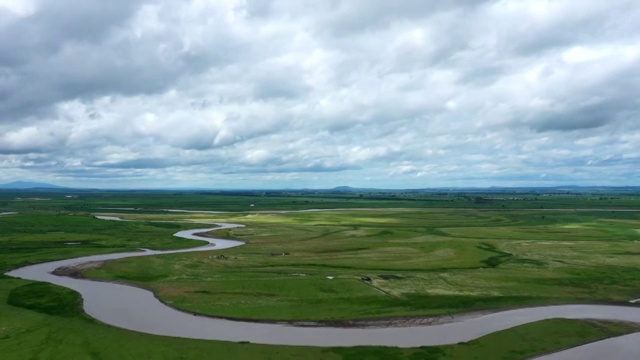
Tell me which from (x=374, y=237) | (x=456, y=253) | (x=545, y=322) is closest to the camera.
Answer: (x=545, y=322)

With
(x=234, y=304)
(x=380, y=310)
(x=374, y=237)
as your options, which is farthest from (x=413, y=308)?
(x=374, y=237)

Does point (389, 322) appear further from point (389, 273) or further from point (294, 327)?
point (389, 273)

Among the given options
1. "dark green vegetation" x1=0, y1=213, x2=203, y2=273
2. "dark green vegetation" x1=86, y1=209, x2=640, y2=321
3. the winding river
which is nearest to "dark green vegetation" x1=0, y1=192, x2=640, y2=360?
"dark green vegetation" x1=86, y1=209, x2=640, y2=321

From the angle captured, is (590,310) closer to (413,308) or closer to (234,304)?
(413,308)

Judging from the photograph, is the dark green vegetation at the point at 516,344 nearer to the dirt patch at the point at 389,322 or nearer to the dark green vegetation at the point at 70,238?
the dirt patch at the point at 389,322

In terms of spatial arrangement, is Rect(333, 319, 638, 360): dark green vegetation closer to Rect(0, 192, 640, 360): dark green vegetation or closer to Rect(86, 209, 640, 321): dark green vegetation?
Rect(0, 192, 640, 360): dark green vegetation

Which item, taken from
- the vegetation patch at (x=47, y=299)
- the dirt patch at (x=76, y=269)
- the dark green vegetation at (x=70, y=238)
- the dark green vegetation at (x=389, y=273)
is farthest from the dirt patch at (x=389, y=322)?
the dark green vegetation at (x=70, y=238)
